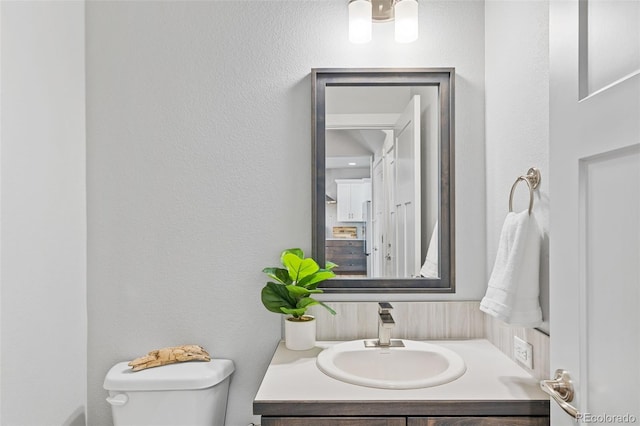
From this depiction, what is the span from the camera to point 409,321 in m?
1.77

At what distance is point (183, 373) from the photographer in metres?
1.63

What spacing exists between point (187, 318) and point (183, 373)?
232 mm

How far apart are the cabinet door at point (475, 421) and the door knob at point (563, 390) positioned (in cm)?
27

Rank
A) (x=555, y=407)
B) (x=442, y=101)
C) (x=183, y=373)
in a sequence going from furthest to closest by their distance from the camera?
(x=442, y=101) → (x=183, y=373) → (x=555, y=407)

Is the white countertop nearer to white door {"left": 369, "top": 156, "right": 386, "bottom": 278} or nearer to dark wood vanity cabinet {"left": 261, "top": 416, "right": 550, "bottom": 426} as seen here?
dark wood vanity cabinet {"left": 261, "top": 416, "right": 550, "bottom": 426}

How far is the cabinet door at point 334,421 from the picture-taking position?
1.19m

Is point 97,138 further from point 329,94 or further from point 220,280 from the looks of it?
point 329,94

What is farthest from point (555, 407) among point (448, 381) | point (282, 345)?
point (282, 345)

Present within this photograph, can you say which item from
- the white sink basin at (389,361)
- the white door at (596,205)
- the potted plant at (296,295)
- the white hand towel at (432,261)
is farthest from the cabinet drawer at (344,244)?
the white door at (596,205)

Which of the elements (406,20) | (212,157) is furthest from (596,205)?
(212,157)

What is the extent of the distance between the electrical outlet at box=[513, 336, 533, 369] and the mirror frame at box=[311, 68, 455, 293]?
0.38m

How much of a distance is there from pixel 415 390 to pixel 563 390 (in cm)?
42

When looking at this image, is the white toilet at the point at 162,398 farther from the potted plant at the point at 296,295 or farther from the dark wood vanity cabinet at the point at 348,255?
the dark wood vanity cabinet at the point at 348,255
